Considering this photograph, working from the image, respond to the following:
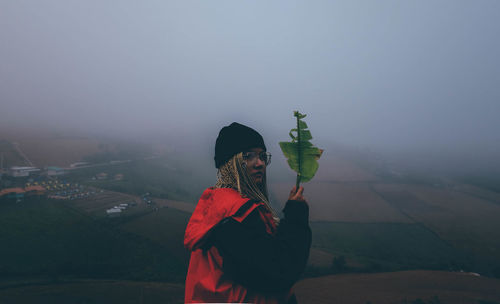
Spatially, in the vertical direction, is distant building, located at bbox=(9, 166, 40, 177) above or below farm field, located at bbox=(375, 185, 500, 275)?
above

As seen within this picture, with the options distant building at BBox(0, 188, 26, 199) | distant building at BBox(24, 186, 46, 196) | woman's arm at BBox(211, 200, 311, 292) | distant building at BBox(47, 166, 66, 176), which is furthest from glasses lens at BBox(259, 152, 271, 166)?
distant building at BBox(47, 166, 66, 176)

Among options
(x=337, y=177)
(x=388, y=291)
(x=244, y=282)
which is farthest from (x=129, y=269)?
(x=337, y=177)

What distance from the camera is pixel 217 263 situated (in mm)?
1549

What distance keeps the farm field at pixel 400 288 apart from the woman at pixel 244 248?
21988 millimetres

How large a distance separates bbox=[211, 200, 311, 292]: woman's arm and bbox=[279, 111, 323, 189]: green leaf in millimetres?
838

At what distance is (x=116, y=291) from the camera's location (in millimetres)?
20438

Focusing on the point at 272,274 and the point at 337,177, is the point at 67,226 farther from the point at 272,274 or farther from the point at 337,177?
the point at 337,177

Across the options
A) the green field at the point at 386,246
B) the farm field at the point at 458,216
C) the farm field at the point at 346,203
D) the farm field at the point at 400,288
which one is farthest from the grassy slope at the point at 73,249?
the farm field at the point at 458,216

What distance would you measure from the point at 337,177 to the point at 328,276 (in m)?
60.4

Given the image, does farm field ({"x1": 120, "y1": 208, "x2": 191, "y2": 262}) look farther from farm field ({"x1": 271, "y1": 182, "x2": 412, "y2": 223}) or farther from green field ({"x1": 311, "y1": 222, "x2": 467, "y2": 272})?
farm field ({"x1": 271, "y1": 182, "x2": 412, "y2": 223})

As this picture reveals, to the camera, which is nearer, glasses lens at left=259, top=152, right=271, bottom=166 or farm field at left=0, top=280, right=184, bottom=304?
glasses lens at left=259, top=152, right=271, bottom=166

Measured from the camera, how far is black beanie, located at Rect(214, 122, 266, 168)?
1.97m

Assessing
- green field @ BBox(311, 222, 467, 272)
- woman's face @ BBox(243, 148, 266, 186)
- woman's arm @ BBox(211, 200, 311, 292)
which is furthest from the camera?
green field @ BBox(311, 222, 467, 272)

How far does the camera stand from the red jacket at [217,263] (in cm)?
145
